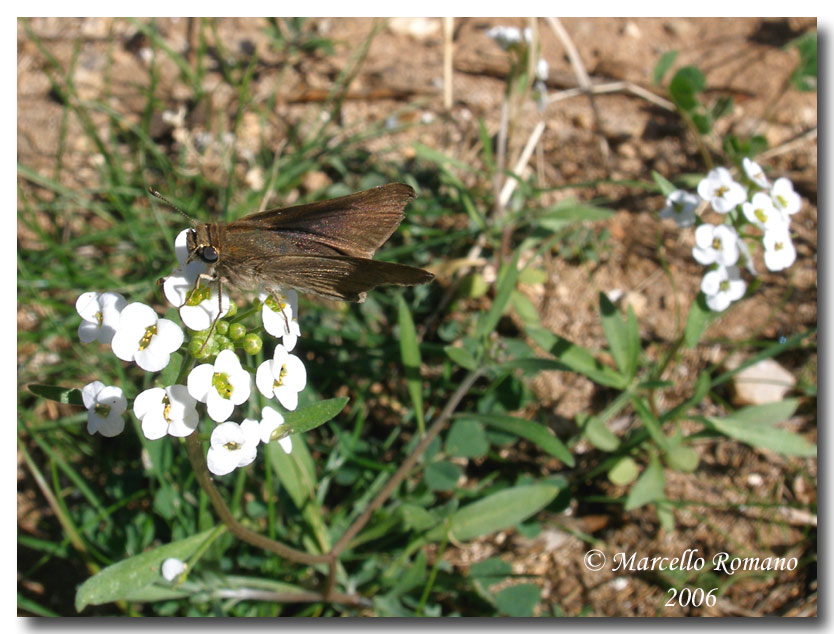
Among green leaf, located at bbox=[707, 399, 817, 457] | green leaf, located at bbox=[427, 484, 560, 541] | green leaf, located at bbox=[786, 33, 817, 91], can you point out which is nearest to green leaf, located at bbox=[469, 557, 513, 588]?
green leaf, located at bbox=[427, 484, 560, 541]

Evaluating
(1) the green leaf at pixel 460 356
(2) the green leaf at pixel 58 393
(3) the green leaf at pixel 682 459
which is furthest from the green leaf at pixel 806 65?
(2) the green leaf at pixel 58 393

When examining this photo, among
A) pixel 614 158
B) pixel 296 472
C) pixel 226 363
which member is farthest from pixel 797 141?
pixel 226 363

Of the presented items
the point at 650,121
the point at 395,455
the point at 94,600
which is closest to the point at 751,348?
the point at 650,121

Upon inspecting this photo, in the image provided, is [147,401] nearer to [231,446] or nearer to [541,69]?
[231,446]

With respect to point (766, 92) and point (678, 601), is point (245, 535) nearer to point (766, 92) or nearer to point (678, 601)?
point (678, 601)

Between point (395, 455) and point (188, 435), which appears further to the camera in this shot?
point (395, 455)

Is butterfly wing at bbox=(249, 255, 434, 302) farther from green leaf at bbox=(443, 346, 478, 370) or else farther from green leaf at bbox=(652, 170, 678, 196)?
green leaf at bbox=(652, 170, 678, 196)
